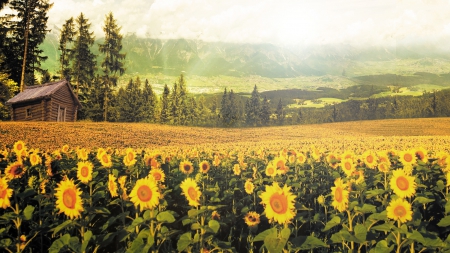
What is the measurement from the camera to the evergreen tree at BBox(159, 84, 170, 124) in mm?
8984

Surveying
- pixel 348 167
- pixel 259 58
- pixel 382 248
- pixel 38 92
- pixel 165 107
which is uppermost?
pixel 259 58

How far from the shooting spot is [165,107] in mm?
9609

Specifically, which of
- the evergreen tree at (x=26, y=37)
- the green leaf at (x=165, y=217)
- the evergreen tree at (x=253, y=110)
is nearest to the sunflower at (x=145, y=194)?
the green leaf at (x=165, y=217)

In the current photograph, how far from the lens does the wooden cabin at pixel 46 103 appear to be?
22.3 ft

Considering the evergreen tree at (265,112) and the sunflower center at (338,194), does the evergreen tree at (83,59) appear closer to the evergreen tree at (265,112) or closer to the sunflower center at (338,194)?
the evergreen tree at (265,112)

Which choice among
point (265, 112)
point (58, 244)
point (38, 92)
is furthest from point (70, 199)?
point (265, 112)

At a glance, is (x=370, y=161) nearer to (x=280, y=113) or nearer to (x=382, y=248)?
(x=382, y=248)

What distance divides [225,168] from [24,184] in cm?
318

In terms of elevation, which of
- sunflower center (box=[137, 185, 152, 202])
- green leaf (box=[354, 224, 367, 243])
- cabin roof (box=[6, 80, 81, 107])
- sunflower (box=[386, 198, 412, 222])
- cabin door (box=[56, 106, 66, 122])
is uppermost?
cabin roof (box=[6, 80, 81, 107])

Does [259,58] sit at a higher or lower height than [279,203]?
higher

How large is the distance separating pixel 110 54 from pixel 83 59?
70cm

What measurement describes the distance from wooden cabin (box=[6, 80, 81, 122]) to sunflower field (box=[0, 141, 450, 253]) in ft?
4.22

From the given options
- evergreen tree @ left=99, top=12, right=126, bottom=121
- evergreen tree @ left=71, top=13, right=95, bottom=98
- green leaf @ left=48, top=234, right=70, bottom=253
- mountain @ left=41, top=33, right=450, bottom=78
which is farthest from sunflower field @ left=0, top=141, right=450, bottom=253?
mountain @ left=41, top=33, right=450, bottom=78

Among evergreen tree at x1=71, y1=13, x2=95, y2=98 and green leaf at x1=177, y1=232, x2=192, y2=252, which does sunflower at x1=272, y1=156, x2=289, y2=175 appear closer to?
green leaf at x1=177, y1=232, x2=192, y2=252
